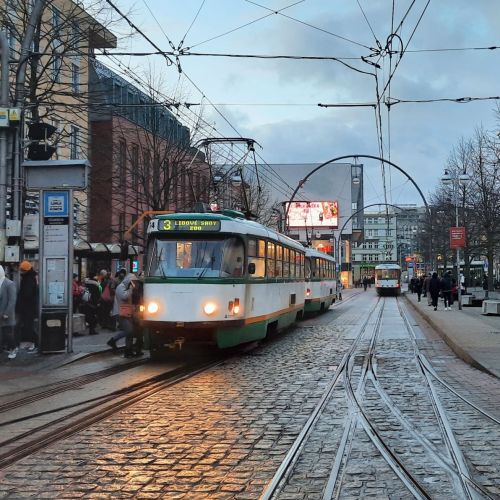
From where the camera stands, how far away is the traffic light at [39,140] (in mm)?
13344

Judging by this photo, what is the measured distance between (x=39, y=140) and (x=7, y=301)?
3811mm

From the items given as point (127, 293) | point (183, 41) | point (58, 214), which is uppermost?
point (183, 41)

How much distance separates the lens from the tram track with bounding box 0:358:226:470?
628cm

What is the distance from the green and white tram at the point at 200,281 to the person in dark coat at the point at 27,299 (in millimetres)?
2603

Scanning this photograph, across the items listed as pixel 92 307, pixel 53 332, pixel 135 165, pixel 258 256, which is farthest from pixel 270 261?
pixel 135 165

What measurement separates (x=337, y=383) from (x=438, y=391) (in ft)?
5.30

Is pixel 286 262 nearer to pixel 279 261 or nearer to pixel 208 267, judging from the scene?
pixel 279 261

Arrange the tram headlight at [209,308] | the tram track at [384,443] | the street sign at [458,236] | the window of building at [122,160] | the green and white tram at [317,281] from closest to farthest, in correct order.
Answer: the tram track at [384,443] → the tram headlight at [209,308] → the green and white tram at [317,281] → the street sign at [458,236] → the window of building at [122,160]

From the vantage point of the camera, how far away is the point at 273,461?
19.2 feet

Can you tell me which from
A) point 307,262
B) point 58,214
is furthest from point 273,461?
point 307,262

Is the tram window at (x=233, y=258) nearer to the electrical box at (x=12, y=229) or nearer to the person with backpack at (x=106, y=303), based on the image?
the electrical box at (x=12, y=229)

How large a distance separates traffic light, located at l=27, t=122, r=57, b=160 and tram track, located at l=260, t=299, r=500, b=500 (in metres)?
7.74

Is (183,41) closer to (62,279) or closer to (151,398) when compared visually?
(62,279)

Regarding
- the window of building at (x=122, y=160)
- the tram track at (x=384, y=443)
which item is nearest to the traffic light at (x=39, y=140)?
the tram track at (x=384, y=443)
